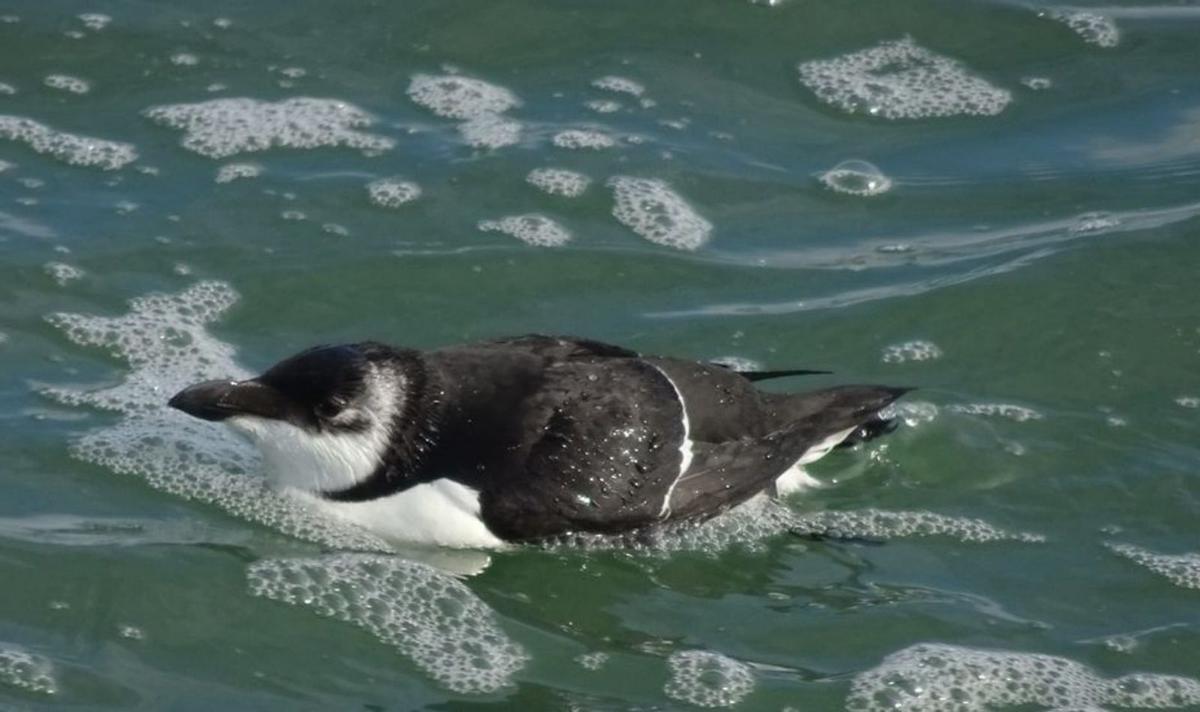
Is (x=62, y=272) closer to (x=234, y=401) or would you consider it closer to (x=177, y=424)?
(x=177, y=424)

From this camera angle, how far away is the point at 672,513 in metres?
6.44

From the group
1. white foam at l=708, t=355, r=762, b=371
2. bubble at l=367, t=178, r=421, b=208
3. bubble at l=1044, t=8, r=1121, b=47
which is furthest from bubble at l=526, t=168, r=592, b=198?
bubble at l=1044, t=8, r=1121, b=47

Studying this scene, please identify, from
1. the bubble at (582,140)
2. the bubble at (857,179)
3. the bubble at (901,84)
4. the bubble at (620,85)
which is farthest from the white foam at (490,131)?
the bubble at (901,84)

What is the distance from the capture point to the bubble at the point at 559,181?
8.51m

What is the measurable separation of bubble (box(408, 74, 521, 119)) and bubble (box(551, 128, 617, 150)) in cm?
39

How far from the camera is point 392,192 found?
848cm

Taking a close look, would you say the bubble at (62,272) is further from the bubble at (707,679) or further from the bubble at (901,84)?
the bubble at (901,84)

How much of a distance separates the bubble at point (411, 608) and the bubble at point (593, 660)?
172 millimetres

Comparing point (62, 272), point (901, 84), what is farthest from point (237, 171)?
point (901, 84)

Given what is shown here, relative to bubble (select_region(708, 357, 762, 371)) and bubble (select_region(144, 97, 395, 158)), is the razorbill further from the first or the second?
bubble (select_region(144, 97, 395, 158))

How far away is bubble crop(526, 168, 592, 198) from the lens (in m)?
8.51

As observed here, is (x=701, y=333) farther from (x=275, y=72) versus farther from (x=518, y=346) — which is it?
(x=275, y=72)

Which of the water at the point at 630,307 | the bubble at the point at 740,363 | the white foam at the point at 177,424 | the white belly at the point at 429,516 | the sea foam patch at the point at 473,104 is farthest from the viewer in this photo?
the sea foam patch at the point at 473,104

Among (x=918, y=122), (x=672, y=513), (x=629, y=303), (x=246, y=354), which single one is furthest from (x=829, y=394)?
(x=918, y=122)
